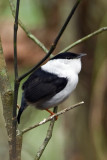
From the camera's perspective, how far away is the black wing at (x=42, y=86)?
2948 millimetres

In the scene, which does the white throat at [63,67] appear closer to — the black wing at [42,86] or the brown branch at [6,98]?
the black wing at [42,86]

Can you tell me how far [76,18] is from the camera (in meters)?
3.99

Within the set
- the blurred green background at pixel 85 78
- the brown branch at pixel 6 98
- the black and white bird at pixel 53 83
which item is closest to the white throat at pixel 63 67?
the black and white bird at pixel 53 83

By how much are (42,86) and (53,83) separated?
0.30 ft

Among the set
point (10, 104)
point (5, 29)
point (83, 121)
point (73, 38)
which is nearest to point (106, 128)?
point (83, 121)

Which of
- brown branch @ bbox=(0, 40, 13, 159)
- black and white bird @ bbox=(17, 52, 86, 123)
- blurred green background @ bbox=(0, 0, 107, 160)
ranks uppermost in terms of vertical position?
brown branch @ bbox=(0, 40, 13, 159)

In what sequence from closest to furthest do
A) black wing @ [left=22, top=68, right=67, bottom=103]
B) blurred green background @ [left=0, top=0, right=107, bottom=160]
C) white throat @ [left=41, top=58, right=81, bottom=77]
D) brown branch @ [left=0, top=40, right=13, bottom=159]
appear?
brown branch @ [left=0, top=40, right=13, bottom=159]
black wing @ [left=22, top=68, right=67, bottom=103]
white throat @ [left=41, top=58, right=81, bottom=77]
blurred green background @ [left=0, top=0, right=107, bottom=160]

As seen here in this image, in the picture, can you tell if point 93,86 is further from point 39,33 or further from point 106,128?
point 39,33

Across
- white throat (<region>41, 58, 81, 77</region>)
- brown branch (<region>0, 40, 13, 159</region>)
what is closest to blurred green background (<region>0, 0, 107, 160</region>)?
white throat (<region>41, 58, 81, 77</region>)

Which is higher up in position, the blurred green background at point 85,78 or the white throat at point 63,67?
the white throat at point 63,67

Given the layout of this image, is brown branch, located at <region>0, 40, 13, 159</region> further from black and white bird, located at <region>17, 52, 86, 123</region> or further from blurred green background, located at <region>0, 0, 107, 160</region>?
blurred green background, located at <region>0, 0, 107, 160</region>

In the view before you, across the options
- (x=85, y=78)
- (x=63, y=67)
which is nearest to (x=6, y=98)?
(x=63, y=67)

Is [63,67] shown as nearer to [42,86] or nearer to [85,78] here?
[42,86]

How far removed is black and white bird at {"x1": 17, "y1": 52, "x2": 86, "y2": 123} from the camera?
297 centimetres
